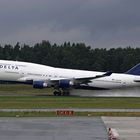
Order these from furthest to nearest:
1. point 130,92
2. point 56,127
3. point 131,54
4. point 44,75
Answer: point 131,54 → point 130,92 → point 44,75 → point 56,127

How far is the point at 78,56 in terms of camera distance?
515ft

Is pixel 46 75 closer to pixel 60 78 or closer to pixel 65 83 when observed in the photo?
pixel 60 78

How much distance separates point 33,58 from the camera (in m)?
162

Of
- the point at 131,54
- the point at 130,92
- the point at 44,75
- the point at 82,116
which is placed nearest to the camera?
the point at 82,116

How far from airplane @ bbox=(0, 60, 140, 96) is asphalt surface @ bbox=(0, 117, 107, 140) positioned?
3983 centimetres

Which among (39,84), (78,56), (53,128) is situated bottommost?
(53,128)

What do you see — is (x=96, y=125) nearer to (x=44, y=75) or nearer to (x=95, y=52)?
(x=44, y=75)

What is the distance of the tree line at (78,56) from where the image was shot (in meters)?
147

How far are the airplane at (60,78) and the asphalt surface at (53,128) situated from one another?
39.8m

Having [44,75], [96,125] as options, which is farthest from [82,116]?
[44,75]

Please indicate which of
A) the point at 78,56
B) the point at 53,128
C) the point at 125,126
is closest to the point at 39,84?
the point at 125,126

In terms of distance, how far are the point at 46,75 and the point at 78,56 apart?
79630mm

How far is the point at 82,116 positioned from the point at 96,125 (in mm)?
6887

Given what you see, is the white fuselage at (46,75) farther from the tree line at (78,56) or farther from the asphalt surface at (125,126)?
the tree line at (78,56)
